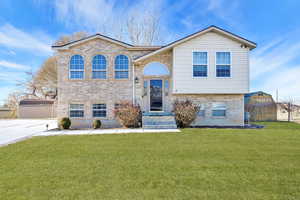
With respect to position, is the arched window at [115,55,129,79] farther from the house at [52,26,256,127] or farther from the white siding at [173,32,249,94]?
the white siding at [173,32,249,94]

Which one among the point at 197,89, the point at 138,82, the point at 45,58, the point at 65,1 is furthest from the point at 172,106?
the point at 45,58

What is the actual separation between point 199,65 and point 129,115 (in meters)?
6.23

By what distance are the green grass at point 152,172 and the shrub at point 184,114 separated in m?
4.50

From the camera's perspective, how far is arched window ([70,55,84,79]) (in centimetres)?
Answer: 1168

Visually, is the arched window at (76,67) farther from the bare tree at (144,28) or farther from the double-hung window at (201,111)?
the bare tree at (144,28)

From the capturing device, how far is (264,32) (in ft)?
50.4

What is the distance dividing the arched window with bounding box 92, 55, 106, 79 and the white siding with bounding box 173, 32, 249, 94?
5.56 metres

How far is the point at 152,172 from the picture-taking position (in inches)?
142

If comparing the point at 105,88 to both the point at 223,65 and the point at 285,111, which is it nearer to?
the point at 223,65

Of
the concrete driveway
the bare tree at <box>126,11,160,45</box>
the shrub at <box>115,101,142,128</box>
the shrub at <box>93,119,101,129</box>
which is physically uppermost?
the bare tree at <box>126,11,160,45</box>

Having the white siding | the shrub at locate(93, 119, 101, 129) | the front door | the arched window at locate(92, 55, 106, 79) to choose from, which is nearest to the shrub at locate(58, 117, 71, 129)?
the shrub at locate(93, 119, 101, 129)

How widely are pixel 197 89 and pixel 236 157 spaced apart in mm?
6842

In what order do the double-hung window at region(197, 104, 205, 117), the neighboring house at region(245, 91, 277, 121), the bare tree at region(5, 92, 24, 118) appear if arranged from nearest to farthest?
the double-hung window at region(197, 104, 205, 117) < the neighboring house at region(245, 91, 277, 121) < the bare tree at region(5, 92, 24, 118)

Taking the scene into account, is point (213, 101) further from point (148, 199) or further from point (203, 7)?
point (148, 199)
